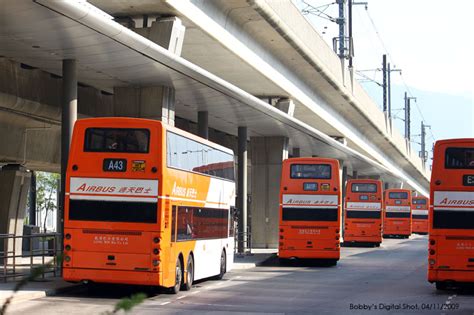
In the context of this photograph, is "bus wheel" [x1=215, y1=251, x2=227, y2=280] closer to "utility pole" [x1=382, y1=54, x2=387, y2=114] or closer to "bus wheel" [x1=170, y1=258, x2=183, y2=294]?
"bus wheel" [x1=170, y1=258, x2=183, y2=294]

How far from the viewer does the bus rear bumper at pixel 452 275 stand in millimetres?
21062

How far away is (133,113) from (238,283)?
20.7 feet

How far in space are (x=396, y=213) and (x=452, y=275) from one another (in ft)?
178

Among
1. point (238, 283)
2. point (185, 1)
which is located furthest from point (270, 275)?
point (185, 1)

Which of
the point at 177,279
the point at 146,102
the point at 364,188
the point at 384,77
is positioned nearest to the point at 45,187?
the point at 384,77

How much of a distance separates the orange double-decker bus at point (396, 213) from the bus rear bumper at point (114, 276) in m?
56.1

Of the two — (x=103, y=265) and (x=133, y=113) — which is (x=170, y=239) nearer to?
(x=103, y=265)

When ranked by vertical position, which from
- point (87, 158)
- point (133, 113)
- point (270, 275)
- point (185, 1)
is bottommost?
point (270, 275)

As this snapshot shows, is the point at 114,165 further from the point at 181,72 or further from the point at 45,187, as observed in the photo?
the point at 45,187

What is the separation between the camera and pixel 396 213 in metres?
74.8

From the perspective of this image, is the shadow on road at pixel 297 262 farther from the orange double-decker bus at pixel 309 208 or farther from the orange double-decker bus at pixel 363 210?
the orange double-decker bus at pixel 363 210

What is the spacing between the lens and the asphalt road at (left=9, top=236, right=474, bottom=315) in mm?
16875

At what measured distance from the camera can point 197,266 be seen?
22.3 meters

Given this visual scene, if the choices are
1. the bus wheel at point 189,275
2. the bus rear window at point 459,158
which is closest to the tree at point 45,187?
the bus wheel at point 189,275
